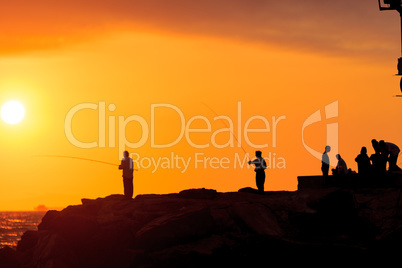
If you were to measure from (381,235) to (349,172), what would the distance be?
15.3 feet

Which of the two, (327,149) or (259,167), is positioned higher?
(327,149)

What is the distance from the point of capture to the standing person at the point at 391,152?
26419 millimetres

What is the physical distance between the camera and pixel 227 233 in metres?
22.5

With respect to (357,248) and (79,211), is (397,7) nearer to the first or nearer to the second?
(357,248)

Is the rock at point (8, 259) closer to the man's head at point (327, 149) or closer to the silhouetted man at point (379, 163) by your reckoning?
the man's head at point (327, 149)

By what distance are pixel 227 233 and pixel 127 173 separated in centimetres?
515

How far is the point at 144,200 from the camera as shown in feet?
83.0

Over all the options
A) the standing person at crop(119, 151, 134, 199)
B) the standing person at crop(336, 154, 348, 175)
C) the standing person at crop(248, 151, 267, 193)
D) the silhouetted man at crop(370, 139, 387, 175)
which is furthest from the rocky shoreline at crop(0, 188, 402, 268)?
the standing person at crop(336, 154, 348, 175)

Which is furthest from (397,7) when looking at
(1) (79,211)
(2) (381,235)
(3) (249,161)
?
(1) (79,211)

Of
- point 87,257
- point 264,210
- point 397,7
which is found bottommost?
point 87,257

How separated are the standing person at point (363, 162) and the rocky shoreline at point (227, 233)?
107cm

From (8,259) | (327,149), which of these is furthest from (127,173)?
(327,149)

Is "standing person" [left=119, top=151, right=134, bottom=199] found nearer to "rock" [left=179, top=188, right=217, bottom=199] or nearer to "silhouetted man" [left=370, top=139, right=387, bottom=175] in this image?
"rock" [left=179, top=188, right=217, bottom=199]

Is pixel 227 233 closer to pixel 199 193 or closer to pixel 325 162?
pixel 199 193
